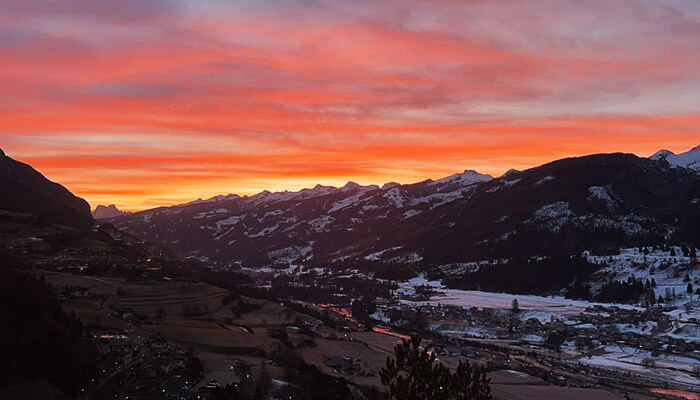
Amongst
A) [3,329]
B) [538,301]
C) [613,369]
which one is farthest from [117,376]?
[538,301]

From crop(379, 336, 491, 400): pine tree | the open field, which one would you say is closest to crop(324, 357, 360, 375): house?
the open field

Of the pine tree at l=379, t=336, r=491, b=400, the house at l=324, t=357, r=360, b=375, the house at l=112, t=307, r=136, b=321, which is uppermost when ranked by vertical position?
the pine tree at l=379, t=336, r=491, b=400

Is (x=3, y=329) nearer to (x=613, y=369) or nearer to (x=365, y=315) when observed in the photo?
(x=613, y=369)

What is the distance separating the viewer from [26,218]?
167 metres

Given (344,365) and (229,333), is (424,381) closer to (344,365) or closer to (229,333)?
(344,365)

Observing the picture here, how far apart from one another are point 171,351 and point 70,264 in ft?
218

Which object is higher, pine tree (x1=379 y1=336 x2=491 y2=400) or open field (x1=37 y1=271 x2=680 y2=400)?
pine tree (x1=379 y1=336 x2=491 y2=400)

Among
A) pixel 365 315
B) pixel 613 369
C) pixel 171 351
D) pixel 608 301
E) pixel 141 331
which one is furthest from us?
pixel 608 301

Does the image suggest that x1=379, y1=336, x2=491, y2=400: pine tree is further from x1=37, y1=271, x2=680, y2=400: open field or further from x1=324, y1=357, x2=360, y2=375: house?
x1=324, y1=357, x2=360, y2=375: house

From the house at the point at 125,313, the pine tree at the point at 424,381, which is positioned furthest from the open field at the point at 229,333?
the pine tree at the point at 424,381

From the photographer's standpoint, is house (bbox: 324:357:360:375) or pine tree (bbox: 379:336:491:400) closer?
pine tree (bbox: 379:336:491:400)

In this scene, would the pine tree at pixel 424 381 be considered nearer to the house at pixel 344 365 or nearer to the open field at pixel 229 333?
the open field at pixel 229 333

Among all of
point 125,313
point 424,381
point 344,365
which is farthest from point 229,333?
point 424,381

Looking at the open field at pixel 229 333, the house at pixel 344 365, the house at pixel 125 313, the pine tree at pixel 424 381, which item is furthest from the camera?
Answer: the house at pixel 125 313
